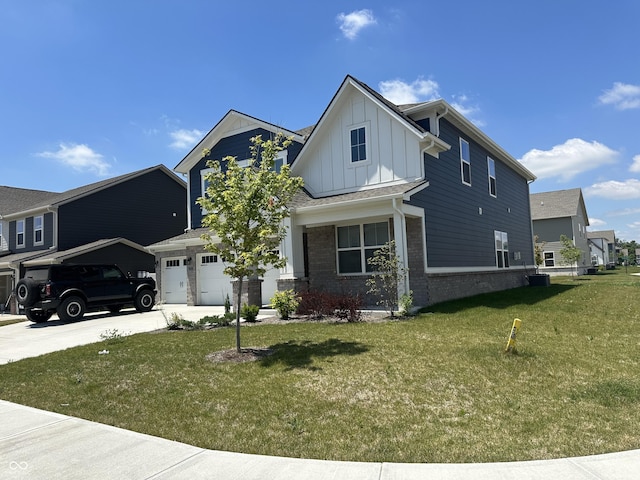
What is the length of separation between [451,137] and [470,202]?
9.65 ft

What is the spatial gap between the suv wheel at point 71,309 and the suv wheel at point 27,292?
0.88 meters

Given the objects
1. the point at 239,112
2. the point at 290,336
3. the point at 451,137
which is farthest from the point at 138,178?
the point at 290,336

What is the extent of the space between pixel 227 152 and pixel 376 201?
31.3ft

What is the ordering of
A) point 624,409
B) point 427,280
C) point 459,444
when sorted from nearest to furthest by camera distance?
point 459,444
point 624,409
point 427,280

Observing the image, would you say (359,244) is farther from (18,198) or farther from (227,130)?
(18,198)

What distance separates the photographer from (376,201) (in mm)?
13094

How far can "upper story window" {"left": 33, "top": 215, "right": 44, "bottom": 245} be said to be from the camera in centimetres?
2519

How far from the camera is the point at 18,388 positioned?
23.0 feet

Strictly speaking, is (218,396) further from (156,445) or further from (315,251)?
(315,251)

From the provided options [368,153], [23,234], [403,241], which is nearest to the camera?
[403,241]

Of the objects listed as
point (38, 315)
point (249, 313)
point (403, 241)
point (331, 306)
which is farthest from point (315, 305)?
point (38, 315)

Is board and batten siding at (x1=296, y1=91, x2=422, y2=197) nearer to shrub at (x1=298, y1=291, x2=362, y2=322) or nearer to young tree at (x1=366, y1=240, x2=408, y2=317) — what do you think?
young tree at (x1=366, y1=240, x2=408, y2=317)

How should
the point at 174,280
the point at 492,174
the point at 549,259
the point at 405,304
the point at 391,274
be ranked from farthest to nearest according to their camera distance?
the point at 549,259 < the point at 492,174 < the point at 174,280 < the point at 391,274 < the point at 405,304

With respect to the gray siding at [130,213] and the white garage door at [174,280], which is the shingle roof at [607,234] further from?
the white garage door at [174,280]
